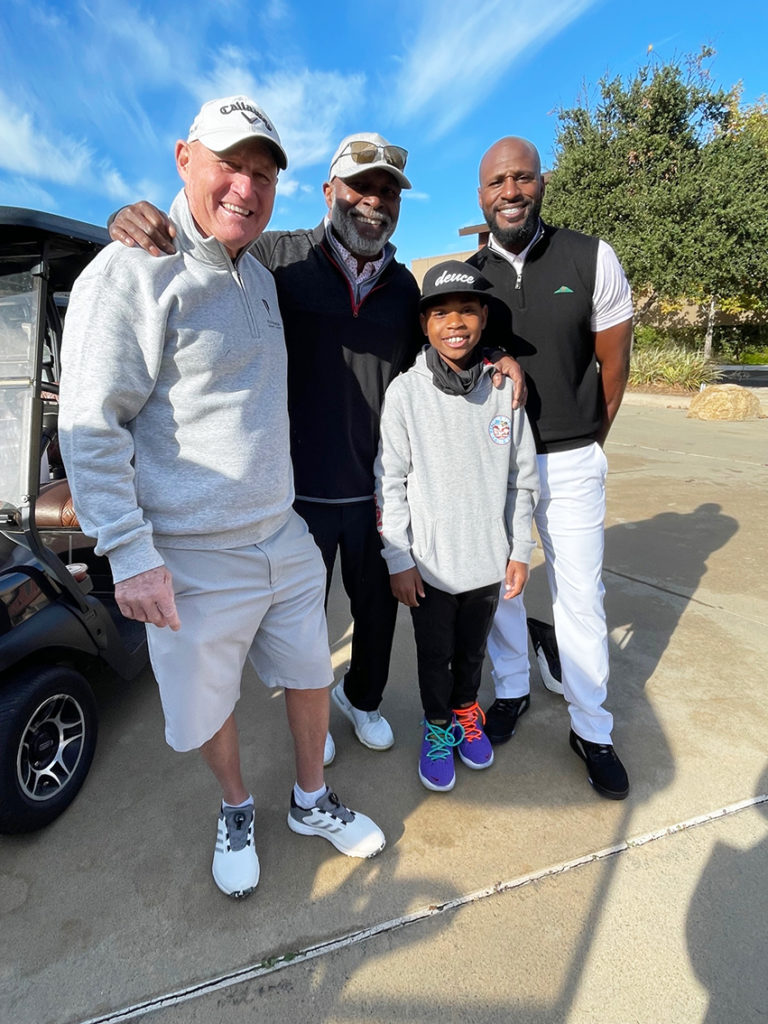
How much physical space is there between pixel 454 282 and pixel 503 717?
1.81m

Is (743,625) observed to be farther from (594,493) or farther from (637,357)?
(637,357)

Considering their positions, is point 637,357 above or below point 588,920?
above

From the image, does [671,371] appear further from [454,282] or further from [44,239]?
[44,239]

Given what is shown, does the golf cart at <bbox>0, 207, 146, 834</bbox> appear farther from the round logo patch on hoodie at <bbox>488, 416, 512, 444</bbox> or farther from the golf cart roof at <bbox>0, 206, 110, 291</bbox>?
the round logo patch on hoodie at <bbox>488, 416, 512, 444</bbox>

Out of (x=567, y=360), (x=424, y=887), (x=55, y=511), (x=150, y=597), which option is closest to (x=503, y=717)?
(x=424, y=887)

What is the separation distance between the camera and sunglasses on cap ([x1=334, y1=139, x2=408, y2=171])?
6.74ft

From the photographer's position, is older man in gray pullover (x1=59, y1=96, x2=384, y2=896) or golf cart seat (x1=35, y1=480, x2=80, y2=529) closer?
older man in gray pullover (x1=59, y1=96, x2=384, y2=896)

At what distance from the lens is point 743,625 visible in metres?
3.51

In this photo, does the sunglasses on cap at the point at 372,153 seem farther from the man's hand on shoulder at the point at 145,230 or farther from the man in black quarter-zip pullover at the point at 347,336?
the man's hand on shoulder at the point at 145,230

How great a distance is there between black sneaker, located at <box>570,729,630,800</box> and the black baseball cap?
5.79ft

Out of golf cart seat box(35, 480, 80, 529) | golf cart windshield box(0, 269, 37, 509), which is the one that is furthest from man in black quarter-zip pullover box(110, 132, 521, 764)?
golf cart seat box(35, 480, 80, 529)

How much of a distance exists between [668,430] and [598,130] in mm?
12897

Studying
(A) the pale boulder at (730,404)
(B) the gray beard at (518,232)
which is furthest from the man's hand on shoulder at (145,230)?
(A) the pale boulder at (730,404)

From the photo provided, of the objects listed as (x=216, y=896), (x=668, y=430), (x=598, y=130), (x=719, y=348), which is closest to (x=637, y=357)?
(x=668, y=430)
